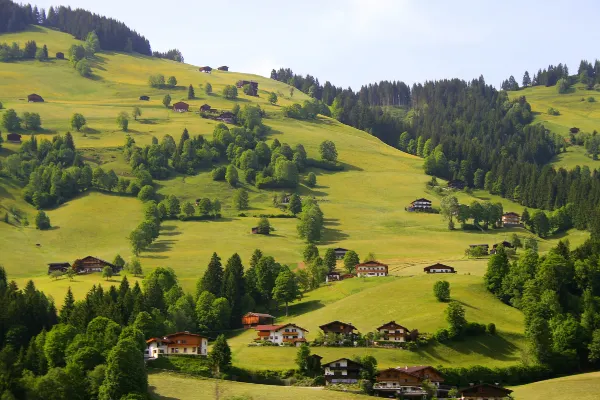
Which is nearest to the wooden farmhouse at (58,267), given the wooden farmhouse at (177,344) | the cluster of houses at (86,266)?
the cluster of houses at (86,266)

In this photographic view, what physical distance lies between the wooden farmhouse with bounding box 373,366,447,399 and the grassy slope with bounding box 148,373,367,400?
485 centimetres

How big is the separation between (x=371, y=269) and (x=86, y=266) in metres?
50.5

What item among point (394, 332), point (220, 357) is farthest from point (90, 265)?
point (394, 332)

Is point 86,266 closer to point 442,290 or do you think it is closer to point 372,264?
point 372,264

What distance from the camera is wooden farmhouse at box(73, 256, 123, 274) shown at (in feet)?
495

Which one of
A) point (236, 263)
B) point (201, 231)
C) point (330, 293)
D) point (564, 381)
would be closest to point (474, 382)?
point (564, 381)

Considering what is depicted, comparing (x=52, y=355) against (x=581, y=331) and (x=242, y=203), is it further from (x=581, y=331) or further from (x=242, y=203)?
(x=242, y=203)

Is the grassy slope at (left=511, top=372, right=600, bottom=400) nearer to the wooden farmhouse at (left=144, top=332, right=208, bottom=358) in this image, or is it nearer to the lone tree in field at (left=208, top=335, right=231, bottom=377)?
the lone tree in field at (left=208, top=335, right=231, bottom=377)

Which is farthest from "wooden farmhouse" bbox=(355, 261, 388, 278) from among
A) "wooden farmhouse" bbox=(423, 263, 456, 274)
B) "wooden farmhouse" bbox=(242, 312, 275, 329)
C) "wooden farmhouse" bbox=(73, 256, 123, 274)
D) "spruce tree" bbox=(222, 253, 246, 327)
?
"wooden farmhouse" bbox=(73, 256, 123, 274)

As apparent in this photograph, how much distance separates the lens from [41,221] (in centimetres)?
17650

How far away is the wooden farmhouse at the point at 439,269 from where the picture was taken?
13425cm

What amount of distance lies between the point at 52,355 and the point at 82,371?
7.67 meters

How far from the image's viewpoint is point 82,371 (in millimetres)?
84688

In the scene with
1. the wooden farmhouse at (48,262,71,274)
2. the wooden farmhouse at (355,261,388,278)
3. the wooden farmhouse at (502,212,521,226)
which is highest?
the wooden farmhouse at (502,212,521,226)
